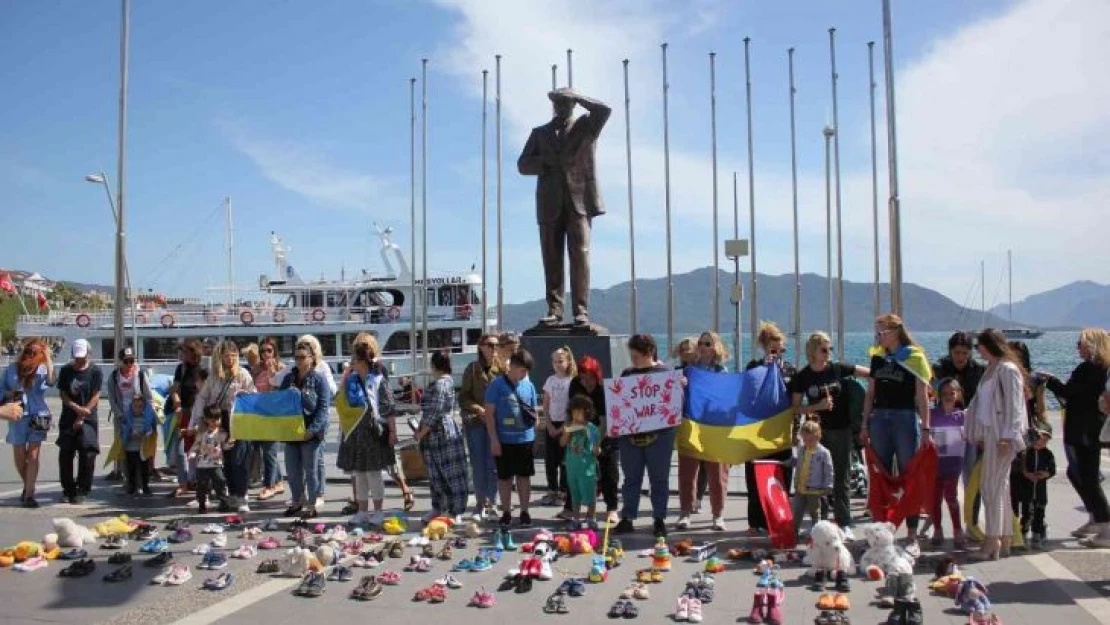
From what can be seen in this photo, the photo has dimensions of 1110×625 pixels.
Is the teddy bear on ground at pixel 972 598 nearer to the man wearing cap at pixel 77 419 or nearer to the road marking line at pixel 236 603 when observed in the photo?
the road marking line at pixel 236 603

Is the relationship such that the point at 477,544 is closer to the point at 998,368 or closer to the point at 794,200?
the point at 998,368

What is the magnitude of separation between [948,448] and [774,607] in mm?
2744

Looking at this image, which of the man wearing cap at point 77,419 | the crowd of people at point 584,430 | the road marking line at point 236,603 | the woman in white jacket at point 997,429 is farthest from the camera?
the man wearing cap at point 77,419

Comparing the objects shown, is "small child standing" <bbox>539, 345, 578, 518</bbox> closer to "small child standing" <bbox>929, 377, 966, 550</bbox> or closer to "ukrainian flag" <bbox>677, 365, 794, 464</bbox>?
"ukrainian flag" <bbox>677, 365, 794, 464</bbox>

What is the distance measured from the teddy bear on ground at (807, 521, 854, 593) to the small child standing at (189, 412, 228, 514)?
5658mm

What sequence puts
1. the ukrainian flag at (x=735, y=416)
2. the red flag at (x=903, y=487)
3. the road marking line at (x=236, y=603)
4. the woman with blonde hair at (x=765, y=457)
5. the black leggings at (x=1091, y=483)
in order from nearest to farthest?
the road marking line at (x=236, y=603), the red flag at (x=903, y=487), the black leggings at (x=1091, y=483), the woman with blonde hair at (x=765, y=457), the ukrainian flag at (x=735, y=416)

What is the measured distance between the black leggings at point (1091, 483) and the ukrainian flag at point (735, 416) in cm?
225

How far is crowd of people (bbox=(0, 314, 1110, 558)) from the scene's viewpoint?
6855 millimetres

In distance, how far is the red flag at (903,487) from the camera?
6684 mm

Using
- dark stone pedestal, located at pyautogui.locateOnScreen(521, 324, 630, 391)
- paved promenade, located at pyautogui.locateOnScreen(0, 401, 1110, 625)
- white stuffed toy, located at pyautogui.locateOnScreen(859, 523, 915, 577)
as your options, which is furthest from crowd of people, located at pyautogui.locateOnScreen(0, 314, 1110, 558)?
dark stone pedestal, located at pyautogui.locateOnScreen(521, 324, 630, 391)

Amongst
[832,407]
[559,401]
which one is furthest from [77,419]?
[832,407]

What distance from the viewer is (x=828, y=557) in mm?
5824

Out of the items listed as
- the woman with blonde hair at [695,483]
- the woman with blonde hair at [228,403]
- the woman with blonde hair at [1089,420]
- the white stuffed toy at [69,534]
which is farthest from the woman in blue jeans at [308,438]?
the woman with blonde hair at [1089,420]

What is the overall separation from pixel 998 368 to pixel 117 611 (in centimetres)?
615
